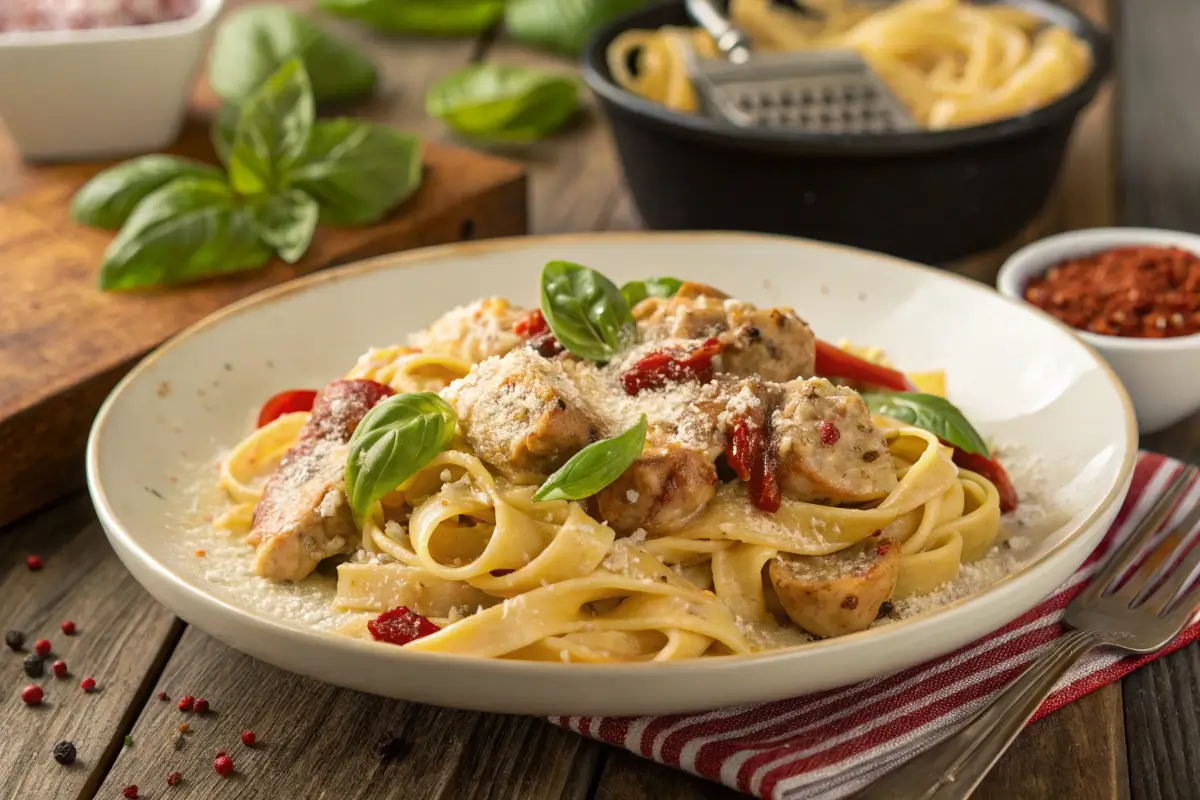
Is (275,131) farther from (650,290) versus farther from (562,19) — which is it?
(562,19)

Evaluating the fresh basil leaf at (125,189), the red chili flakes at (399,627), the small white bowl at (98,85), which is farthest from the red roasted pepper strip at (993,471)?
the small white bowl at (98,85)

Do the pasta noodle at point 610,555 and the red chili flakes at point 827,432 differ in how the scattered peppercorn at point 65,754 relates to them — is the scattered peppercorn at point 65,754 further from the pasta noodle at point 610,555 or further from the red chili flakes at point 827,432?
the red chili flakes at point 827,432

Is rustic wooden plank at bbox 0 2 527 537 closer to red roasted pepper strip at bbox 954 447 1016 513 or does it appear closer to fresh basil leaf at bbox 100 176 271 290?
fresh basil leaf at bbox 100 176 271 290

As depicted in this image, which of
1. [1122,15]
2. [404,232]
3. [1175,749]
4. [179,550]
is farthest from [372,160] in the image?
[1122,15]

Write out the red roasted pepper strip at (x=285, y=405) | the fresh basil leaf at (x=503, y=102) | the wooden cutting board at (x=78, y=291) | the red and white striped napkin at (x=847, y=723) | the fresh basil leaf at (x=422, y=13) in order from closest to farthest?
the red and white striped napkin at (x=847, y=723) < the red roasted pepper strip at (x=285, y=405) < the wooden cutting board at (x=78, y=291) < the fresh basil leaf at (x=503, y=102) < the fresh basil leaf at (x=422, y=13)

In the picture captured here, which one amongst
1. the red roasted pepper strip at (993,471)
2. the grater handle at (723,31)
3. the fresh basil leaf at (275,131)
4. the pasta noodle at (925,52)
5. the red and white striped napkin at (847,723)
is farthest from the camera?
the grater handle at (723,31)

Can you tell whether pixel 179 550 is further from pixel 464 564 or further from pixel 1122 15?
pixel 1122 15

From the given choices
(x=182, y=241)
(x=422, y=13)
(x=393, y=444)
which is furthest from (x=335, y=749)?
(x=422, y=13)
